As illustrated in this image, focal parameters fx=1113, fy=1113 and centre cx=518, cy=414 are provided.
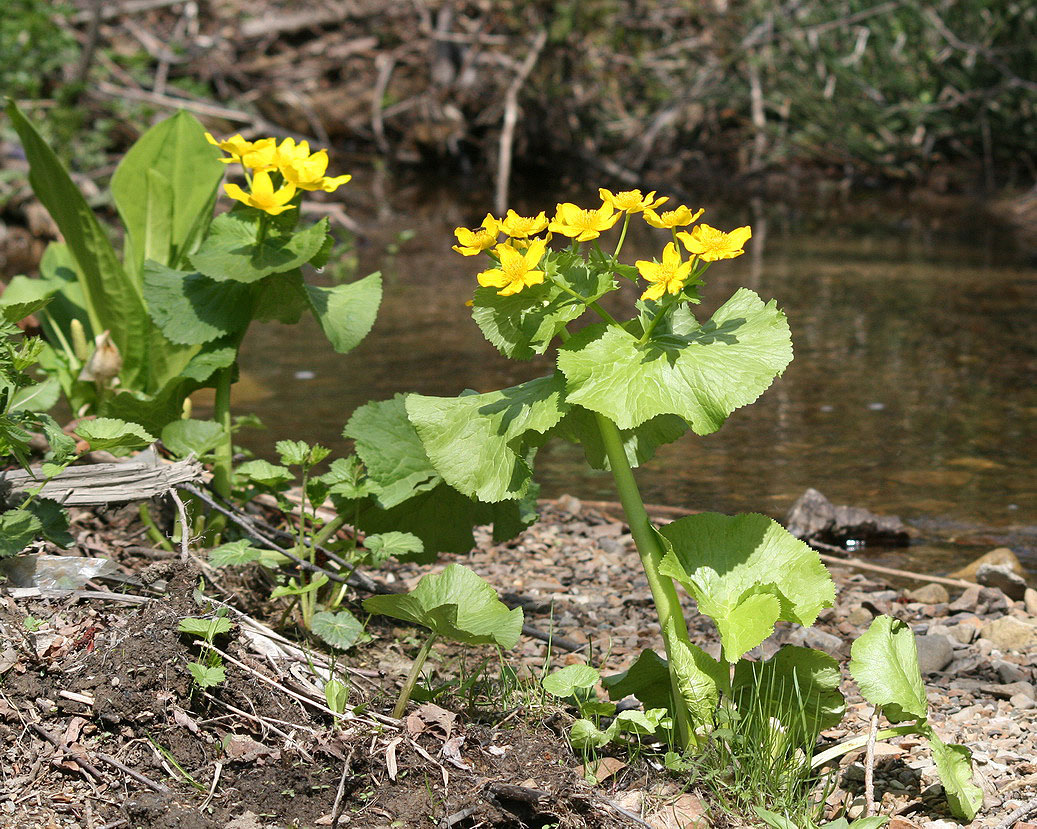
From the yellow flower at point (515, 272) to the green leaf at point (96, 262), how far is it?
4.47 feet

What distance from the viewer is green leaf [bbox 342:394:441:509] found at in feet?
6.68

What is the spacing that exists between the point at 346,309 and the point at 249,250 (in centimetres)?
22

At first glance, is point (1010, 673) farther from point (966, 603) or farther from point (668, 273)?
point (668, 273)

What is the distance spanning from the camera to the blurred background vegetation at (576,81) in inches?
314

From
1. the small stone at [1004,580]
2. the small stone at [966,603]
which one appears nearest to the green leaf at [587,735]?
the small stone at [966,603]

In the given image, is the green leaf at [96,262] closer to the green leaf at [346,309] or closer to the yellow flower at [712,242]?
the green leaf at [346,309]

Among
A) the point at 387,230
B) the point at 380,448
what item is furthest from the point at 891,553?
the point at 387,230

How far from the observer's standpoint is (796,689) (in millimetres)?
1639

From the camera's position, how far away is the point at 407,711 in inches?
68.8

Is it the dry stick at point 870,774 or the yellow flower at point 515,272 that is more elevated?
the yellow flower at point 515,272

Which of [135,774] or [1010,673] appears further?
[1010,673]

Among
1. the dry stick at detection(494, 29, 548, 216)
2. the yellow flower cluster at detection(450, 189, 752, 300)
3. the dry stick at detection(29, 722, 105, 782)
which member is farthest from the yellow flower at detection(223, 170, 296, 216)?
the dry stick at detection(494, 29, 548, 216)

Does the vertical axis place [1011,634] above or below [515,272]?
below

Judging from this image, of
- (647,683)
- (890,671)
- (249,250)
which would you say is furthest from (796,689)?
(249,250)
